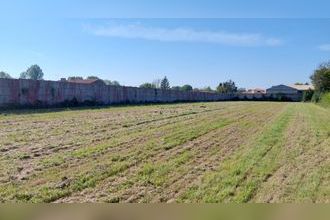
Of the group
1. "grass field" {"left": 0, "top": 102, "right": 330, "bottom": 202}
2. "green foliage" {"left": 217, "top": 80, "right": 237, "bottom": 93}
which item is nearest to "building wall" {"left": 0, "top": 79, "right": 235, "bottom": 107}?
"grass field" {"left": 0, "top": 102, "right": 330, "bottom": 202}

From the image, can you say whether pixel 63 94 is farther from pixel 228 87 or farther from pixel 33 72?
pixel 228 87

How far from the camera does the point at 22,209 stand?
2834mm

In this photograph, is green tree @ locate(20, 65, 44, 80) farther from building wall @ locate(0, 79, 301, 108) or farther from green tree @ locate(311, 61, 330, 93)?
green tree @ locate(311, 61, 330, 93)

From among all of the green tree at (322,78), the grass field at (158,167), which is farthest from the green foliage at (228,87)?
the grass field at (158,167)

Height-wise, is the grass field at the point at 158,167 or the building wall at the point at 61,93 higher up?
the building wall at the point at 61,93

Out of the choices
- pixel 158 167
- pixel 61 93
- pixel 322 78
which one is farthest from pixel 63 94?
pixel 322 78

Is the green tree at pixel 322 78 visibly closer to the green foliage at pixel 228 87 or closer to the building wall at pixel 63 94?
the building wall at pixel 63 94

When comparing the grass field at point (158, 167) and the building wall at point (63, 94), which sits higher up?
the building wall at point (63, 94)

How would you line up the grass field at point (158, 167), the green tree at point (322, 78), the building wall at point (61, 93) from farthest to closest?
the green tree at point (322, 78)
the building wall at point (61, 93)
the grass field at point (158, 167)

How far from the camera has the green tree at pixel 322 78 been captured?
6439cm

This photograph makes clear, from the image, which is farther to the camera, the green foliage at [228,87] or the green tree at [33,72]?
the green foliage at [228,87]

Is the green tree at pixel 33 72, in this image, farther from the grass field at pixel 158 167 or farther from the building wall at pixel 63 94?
the grass field at pixel 158 167

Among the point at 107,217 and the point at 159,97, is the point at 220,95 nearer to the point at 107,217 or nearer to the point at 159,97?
the point at 159,97

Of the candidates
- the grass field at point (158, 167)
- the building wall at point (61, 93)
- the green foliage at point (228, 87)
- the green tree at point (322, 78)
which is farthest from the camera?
the green foliage at point (228, 87)
